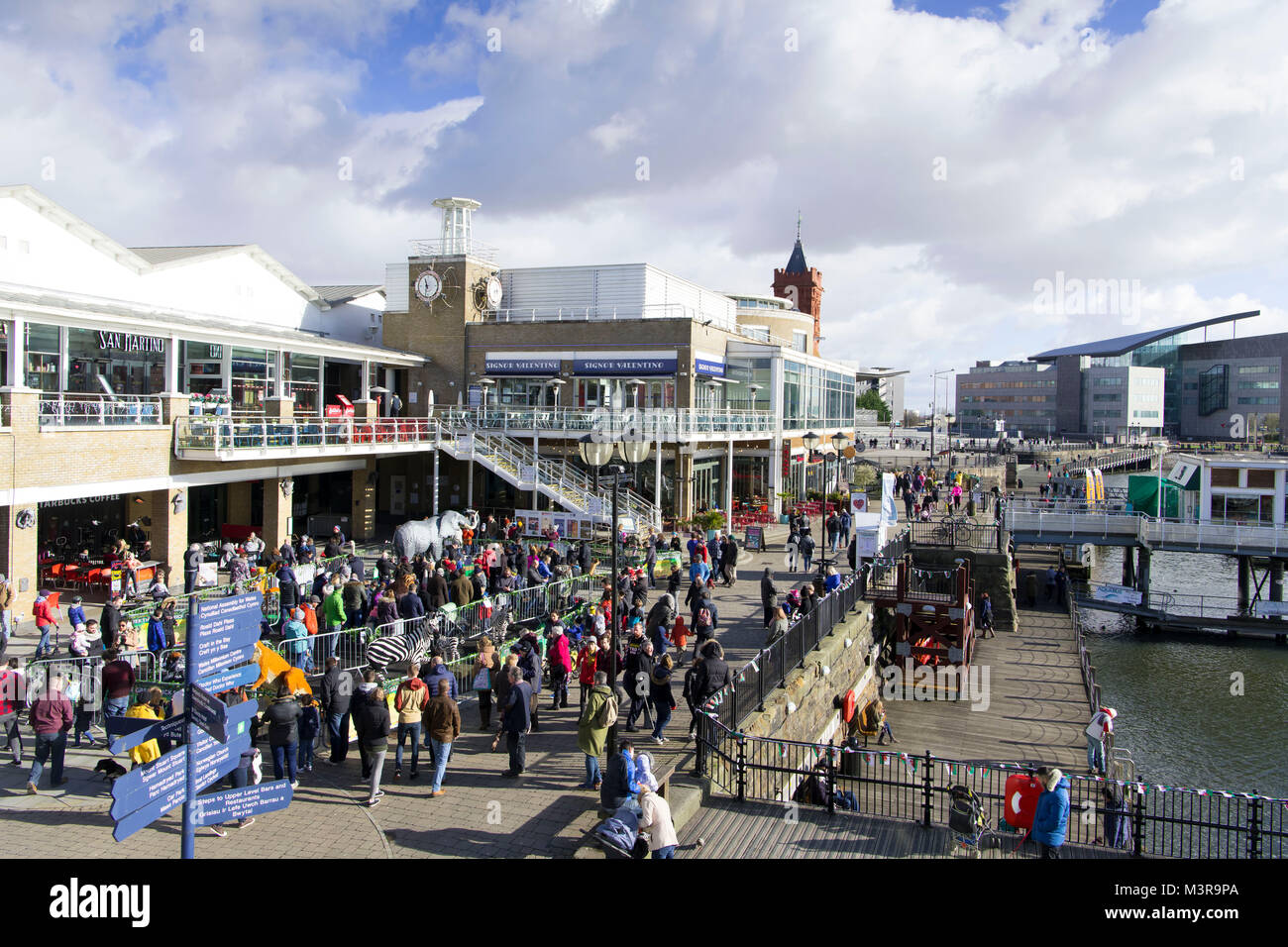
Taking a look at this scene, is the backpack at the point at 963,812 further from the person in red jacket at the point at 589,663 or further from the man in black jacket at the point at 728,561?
the man in black jacket at the point at 728,561

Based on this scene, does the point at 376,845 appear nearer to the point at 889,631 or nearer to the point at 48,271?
the point at 889,631

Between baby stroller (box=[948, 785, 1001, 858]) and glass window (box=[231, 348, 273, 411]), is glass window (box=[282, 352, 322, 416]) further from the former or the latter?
baby stroller (box=[948, 785, 1001, 858])

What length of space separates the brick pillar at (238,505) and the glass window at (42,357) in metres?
5.67

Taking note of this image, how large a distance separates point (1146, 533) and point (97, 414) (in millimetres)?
33216

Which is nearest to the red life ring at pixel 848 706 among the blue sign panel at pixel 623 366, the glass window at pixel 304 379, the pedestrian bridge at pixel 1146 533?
the pedestrian bridge at pixel 1146 533

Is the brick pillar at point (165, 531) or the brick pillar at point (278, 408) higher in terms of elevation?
the brick pillar at point (278, 408)

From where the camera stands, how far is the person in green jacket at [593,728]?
10.2 metres

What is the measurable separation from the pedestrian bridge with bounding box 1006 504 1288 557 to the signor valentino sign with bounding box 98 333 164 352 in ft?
96.9

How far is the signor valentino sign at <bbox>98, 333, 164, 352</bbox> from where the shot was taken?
26125mm

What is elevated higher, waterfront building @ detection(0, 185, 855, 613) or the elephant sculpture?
waterfront building @ detection(0, 185, 855, 613)

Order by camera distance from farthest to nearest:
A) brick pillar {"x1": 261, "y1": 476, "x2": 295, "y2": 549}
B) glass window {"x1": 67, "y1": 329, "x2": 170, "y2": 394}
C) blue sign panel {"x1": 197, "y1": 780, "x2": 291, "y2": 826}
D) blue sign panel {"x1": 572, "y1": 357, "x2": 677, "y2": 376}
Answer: blue sign panel {"x1": 572, "y1": 357, "x2": 677, "y2": 376} < glass window {"x1": 67, "y1": 329, "x2": 170, "y2": 394} < brick pillar {"x1": 261, "y1": 476, "x2": 295, "y2": 549} < blue sign panel {"x1": 197, "y1": 780, "x2": 291, "y2": 826}

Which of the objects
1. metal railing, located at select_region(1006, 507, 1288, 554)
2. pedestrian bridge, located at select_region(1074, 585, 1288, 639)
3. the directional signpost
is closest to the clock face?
metal railing, located at select_region(1006, 507, 1288, 554)

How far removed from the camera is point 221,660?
638 cm

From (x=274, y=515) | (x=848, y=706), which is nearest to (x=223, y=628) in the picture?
(x=848, y=706)
